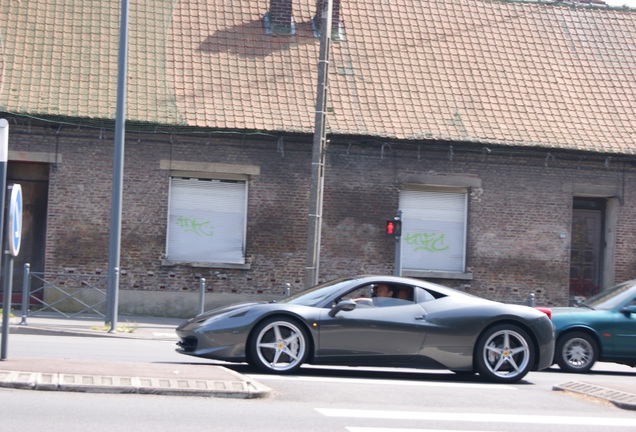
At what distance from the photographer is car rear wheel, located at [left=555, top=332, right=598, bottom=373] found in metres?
14.7

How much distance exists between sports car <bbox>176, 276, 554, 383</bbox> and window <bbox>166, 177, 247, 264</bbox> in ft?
35.9

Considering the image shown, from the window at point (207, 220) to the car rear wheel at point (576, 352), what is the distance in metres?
10.2

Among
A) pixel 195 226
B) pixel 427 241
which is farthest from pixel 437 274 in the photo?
pixel 195 226

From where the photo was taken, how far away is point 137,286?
2288 cm

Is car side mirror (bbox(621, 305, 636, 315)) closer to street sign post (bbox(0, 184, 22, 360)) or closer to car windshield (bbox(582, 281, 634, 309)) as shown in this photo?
car windshield (bbox(582, 281, 634, 309))

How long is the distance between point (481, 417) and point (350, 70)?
1665 cm

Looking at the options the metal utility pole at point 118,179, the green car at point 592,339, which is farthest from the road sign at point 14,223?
the green car at point 592,339

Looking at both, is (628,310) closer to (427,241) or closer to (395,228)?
(395,228)

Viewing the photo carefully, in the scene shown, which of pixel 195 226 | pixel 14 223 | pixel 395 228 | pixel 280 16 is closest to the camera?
pixel 14 223

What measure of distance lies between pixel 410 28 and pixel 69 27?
341 inches

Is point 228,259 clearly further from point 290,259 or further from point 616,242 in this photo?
point 616,242

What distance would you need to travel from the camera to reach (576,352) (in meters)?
14.7

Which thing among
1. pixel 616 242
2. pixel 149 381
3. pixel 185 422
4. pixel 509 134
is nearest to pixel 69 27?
pixel 509 134

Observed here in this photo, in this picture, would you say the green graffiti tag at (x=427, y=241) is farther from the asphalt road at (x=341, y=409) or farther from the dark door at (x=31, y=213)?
the asphalt road at (x=341, y=409)
